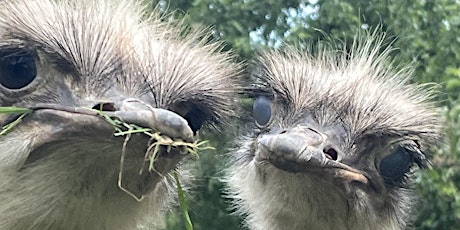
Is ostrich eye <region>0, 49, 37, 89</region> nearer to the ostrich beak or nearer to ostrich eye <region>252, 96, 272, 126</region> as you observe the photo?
the ostrich beak

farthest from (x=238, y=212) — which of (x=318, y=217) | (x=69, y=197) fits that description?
(x=69, y=197)

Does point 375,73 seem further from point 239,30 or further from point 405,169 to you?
point 239,30

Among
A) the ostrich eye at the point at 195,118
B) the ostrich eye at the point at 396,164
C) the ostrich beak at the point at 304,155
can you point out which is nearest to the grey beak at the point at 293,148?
the ostrich beak at the point at 304,155

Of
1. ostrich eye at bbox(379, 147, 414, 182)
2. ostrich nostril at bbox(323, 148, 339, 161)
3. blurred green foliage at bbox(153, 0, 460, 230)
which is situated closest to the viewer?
ostrich nostril at bbox(323, 148, 339, 161)

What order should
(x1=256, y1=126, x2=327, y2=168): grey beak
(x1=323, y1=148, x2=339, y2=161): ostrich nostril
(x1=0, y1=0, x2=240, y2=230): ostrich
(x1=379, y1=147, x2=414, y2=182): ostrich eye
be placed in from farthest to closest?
(x1=379, y1=147, x2=414, y2=182): ostrich eye, (x1=323, y1=148, x2=339, y2=161): ostrich nostril, (x1=256, y1=126, x2=327, y2=168): grey beak, (x1=0, y1=0, x2=240, y2=230): ostrich

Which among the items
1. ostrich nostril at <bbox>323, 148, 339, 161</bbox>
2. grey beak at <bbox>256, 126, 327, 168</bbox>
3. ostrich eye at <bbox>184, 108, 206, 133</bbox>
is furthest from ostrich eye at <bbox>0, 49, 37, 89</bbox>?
ostrich nostril at <bbox>323, 148, 339, 161</bbox>

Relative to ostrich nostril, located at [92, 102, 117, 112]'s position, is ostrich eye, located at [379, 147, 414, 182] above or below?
below

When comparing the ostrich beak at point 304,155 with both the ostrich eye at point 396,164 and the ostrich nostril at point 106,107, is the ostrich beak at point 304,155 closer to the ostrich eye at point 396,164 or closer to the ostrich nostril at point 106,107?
the ostrich eye at point 396,164
